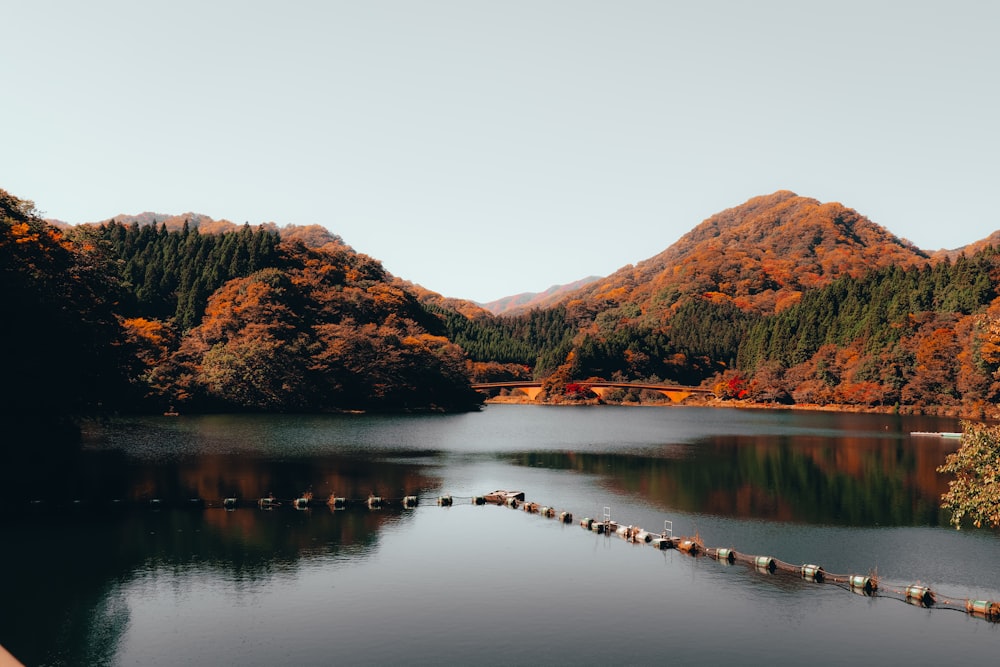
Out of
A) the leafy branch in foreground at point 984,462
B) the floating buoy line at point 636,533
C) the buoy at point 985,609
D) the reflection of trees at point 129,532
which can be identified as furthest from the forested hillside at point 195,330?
the buoy at point 985,609

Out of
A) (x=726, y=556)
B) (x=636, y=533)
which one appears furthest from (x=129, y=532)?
(x=726, y=556)

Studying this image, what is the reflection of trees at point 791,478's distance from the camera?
61.7 meters

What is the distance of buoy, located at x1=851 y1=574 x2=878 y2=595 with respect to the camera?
41.0m

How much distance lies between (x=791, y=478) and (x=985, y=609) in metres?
41.4

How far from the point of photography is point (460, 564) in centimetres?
4603

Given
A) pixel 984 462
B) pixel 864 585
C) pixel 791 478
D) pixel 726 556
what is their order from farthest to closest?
pixel 791 478
pixel 726 556
pixel 864 585
pixel 984 462

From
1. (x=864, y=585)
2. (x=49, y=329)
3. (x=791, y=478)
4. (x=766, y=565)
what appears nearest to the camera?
(x=864, y=585)

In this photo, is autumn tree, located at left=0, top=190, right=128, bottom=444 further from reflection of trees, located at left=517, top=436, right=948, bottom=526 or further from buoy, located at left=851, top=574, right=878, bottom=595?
buoy, located at left=851, top=574, right=878, bottom=595

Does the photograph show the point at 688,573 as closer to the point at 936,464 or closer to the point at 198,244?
the point at 936,464

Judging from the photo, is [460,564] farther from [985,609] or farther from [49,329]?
[49,329]

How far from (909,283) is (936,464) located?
12629 centimetres

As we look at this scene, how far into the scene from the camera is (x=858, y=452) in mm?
97500

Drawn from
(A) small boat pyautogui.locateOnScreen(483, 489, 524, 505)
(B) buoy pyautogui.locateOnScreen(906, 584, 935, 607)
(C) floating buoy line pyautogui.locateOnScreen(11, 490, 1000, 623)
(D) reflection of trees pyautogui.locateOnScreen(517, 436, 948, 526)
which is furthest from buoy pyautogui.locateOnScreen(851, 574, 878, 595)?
(A) small boat pyautogui.locateOnScreen(483, 489, 524, 505)

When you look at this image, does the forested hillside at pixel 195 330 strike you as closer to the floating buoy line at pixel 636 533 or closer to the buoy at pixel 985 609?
the floating buoy line at pixel 636 533
